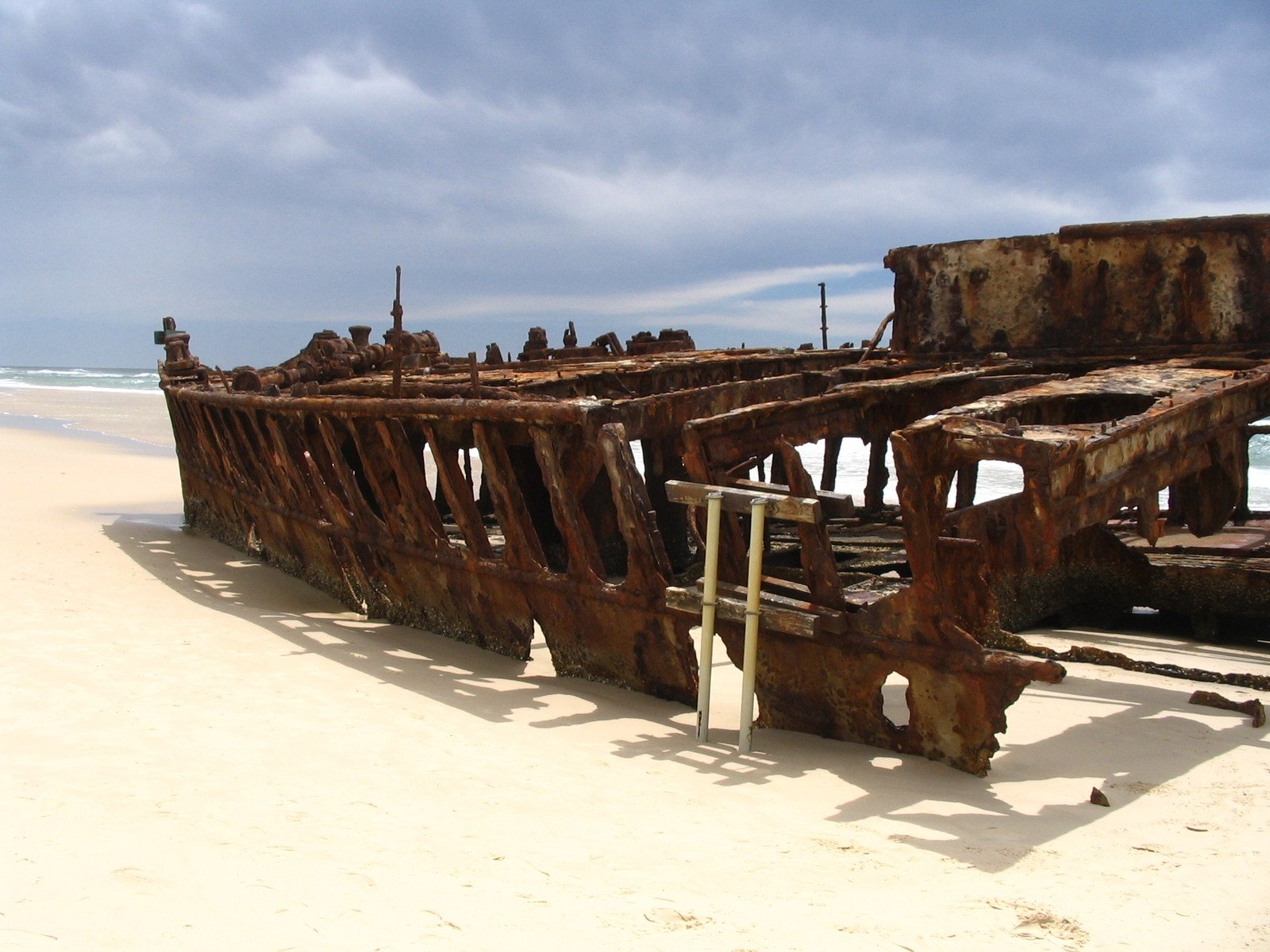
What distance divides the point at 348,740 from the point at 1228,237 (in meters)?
6.86

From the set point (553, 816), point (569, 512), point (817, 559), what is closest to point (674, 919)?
point (553, 816)

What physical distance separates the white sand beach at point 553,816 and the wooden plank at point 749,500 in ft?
3.69

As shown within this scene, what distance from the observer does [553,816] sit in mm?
4543

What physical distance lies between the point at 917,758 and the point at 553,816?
66.5 inches

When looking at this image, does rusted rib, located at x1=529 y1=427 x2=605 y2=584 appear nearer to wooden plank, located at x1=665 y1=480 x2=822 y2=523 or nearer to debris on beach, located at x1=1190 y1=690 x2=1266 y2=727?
wooden plank, located at x1=665 y1=480 x2=822 y2=523

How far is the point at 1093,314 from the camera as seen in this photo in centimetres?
870

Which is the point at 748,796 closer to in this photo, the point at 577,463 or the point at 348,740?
the point at 348,740

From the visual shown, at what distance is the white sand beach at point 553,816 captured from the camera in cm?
352

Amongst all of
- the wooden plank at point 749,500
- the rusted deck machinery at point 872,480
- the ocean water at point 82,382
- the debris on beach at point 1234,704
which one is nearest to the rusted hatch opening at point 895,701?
the rusted deck machinery at point 872,480

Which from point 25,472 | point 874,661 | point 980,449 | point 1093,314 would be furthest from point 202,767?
point 25,472

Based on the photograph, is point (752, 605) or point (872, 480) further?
point (872, 480)

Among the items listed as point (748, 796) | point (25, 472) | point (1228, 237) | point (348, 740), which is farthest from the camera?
point (25, 472)

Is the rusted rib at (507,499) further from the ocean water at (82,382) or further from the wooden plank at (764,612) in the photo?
the ocean water at (82,382)

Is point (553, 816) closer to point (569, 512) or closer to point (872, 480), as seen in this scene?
point (569, 512)
